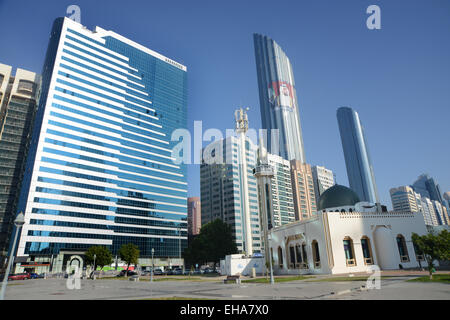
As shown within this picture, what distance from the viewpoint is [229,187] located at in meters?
136

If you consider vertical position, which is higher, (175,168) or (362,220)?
(175,168)

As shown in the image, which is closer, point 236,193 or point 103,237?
point 103,237

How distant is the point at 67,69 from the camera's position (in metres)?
98.1

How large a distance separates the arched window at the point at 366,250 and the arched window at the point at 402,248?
502cm

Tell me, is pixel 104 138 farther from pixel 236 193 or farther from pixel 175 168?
pixel 236 193

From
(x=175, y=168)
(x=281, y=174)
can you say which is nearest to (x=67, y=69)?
(x=175, y=168)

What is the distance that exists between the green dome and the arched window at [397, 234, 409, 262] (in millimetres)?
9945

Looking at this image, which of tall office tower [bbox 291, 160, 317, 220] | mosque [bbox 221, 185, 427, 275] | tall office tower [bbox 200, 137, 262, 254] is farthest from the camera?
tall office tower [bbox 291, 160, 317, 220]

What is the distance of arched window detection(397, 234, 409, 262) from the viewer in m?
45.4

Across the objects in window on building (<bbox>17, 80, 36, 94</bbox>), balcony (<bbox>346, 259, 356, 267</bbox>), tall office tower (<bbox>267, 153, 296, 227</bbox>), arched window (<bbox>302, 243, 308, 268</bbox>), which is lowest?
balcony (<bbox>346, 259, 356, 267</bbox>)

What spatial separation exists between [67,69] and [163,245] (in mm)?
72361

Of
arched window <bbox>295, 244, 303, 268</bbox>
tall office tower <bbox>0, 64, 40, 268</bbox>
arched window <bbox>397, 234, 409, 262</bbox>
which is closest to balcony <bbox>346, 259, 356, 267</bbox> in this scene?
arched window <bbox>397, 234, 409, 262</bbox>

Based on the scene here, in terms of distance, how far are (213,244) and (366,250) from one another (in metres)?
47.1

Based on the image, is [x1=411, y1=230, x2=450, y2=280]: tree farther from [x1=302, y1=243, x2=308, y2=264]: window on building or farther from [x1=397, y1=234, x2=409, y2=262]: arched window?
[x1=302, y1=243, x2=308, y2=264]: window on building
